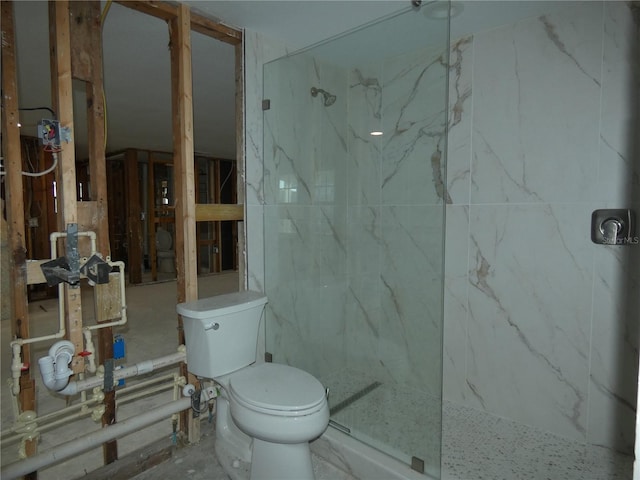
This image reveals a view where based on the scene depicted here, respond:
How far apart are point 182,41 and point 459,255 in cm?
197

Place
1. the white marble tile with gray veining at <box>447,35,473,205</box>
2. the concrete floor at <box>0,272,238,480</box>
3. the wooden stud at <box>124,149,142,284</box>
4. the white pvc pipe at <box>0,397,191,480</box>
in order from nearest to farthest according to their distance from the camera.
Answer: the white pvc pipe at <box>0,397,191,480</box> < the concrete floor at <box>0,272,238,480</box> < the white marble tile with gray veining at <box>447,35,473,205</box> < the wooden stud at <box>124,149,142,284</box>

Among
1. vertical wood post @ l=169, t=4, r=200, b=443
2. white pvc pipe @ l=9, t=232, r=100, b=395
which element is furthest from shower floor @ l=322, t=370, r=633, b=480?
white pvc pipe @ l=9, t=232, r=100, b=395

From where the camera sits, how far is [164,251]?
701 cm

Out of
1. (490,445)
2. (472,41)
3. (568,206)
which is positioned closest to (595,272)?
(568,206)

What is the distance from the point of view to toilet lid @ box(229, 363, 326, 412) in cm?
160

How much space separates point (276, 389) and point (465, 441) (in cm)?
109

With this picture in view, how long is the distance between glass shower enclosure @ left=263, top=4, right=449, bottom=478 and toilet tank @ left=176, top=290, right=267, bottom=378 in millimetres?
431

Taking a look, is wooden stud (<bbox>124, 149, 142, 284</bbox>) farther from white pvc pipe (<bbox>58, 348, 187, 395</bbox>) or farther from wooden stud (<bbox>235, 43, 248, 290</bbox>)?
white pvc pipe (<bbox>58, 348, 187, 395</bbox>)

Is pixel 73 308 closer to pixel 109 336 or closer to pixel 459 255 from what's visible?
pixel 109 336

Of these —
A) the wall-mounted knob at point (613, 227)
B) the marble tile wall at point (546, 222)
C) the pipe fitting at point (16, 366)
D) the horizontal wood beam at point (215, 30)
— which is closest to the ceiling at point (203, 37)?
the horizontal wood beam at point (215, 30)

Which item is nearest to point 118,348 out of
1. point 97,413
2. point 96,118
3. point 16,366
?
point 97,413

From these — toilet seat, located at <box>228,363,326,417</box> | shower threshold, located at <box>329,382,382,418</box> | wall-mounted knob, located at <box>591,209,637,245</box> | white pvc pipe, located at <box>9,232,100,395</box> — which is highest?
wall-mounted knob, located at <box>591,209,637,245</box>

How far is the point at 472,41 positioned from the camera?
2.29 metres

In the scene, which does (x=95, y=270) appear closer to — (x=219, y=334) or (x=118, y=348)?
(x=118, y=348)
